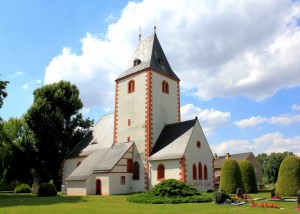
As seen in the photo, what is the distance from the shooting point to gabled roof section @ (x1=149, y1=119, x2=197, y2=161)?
30.9 m

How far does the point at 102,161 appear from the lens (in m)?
34.0

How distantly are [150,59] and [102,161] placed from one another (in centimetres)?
1281

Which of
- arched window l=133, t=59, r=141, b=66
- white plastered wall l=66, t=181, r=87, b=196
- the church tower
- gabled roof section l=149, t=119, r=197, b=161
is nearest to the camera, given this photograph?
gabled roof section l=149, t=119, r=197, b=161

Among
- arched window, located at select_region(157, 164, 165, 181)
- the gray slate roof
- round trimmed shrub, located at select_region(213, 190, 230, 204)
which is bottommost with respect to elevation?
round trimmed shrub, located at select_region(213, 190, 230, 204)

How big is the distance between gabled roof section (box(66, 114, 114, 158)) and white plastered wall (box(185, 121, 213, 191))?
1087 centimetres

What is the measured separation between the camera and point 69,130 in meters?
45.9

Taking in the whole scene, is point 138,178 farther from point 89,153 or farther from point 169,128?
point 89,153

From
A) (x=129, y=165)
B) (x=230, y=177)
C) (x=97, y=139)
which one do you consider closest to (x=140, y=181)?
(x=129, y=165)

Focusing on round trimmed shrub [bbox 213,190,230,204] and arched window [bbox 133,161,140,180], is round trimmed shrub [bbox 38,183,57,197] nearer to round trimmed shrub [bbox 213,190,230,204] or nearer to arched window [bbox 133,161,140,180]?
arched window [bbox 133,161,140,180]

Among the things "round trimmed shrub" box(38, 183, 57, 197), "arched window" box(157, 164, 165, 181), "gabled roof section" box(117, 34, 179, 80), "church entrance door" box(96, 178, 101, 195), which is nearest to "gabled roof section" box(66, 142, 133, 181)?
"church entrance door" box(96, 178, 101, 195)

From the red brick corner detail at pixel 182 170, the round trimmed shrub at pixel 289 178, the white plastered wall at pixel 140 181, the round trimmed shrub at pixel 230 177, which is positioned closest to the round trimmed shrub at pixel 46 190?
the white plastered wall at pixel 140 181

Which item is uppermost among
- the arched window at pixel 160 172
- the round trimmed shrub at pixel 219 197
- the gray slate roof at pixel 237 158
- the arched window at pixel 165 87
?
the arched window at pixel 165 87

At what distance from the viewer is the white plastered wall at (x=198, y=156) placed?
30797mm

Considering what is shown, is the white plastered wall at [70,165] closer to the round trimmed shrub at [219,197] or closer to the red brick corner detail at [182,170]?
the red brick corner detail at [182,170]
